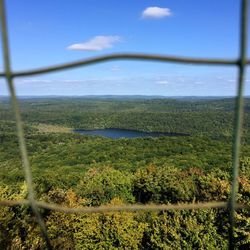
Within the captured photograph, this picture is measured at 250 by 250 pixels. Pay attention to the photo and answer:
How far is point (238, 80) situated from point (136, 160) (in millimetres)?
52922

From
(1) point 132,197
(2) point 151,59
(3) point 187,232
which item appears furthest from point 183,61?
(1) point 132,197

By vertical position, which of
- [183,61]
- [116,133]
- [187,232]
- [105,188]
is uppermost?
[183,61]

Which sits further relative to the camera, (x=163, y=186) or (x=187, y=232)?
(x=163, y=186)

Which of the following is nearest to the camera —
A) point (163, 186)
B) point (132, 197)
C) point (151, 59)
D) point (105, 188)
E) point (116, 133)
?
point (151, 59)

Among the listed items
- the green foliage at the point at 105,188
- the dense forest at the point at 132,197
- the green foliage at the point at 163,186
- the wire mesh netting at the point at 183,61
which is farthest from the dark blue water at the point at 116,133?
the wire mesh netting at the point at 183,61

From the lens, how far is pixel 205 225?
16.9 m

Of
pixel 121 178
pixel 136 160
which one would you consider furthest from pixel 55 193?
pixel 136 160

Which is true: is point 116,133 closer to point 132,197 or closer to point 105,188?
point 132,197

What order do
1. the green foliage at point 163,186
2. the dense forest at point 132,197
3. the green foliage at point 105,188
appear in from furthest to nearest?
the green foliage at point 105,188
the green foliage at point 163,186
the dense forest at point 132,197

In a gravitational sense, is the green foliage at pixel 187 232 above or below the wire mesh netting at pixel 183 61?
below

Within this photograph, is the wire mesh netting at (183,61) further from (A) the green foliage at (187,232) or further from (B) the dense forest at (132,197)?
(A) the green foliage at (187,232)

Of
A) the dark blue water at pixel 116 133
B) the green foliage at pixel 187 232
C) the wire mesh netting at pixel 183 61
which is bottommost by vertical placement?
the dark blue water at pixel 116 133

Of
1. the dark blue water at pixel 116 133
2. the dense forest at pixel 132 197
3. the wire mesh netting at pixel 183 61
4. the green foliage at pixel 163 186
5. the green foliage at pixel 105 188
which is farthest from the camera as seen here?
the dark blue water at pixel 116 133

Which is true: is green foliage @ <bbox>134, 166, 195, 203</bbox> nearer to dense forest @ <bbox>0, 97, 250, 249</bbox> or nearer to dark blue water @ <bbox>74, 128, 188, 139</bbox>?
dense forest @ <bbox>0, 97, 250, 249</bbox>
